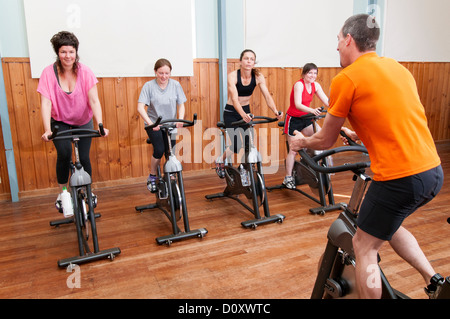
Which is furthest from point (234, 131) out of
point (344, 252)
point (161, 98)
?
point (344, 252)

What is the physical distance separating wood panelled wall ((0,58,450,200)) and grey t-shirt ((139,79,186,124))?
2.61ft

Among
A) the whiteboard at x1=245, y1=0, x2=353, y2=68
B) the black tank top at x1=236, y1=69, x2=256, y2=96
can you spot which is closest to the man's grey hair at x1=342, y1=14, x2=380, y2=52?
the black tank top at x1=236, y1=69, x2=256, y2=96

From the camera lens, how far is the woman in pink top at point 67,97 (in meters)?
2.81

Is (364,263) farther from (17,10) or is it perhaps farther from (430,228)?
(17,10)

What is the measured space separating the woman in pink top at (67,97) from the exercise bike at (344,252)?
2.04 metres

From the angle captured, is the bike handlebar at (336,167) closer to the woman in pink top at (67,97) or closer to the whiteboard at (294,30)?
the woman in pink top at (67,97)

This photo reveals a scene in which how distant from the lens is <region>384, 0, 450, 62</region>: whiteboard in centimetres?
586

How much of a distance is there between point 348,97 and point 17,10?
385 cm

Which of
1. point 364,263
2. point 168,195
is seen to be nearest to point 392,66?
point 364,263

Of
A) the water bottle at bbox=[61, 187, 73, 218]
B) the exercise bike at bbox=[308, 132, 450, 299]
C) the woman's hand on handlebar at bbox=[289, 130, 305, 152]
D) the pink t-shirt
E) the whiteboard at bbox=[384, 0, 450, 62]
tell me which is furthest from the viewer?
the whiteboard at bbox=[384, 0, 450, 62]

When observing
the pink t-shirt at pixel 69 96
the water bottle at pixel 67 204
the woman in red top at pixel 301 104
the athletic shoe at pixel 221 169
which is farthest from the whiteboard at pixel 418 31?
the water bottle at pixel 67 204

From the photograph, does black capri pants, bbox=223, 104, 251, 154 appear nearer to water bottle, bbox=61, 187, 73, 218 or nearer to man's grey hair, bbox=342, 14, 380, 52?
water bottle, bbox=61, 187, 73, 218

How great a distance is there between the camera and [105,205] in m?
3.86

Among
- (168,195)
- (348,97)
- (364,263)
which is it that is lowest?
(168,195)
